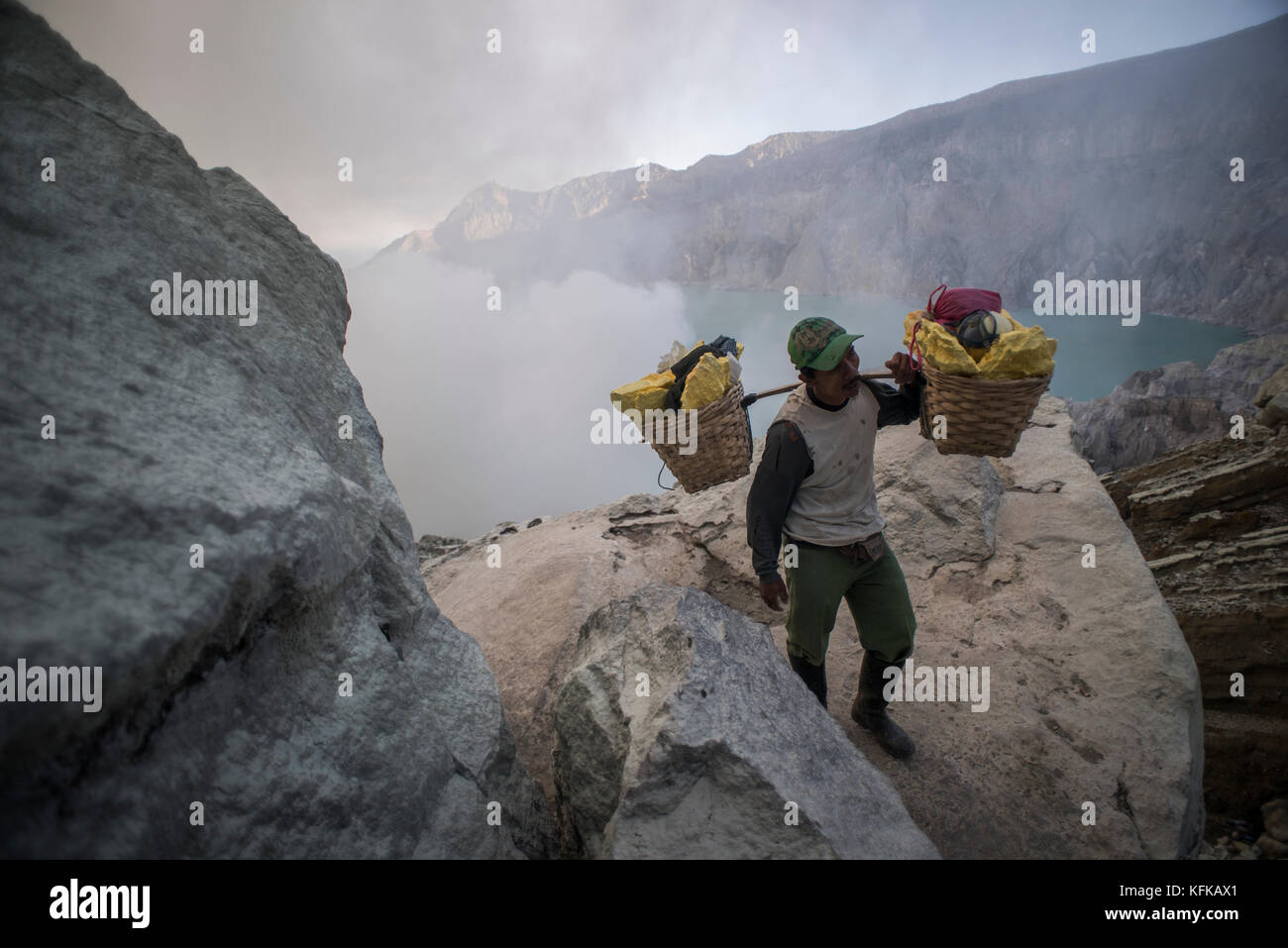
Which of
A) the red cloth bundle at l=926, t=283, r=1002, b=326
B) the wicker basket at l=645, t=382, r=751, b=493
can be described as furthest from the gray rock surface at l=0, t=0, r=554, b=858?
the red cloth bundle at l=926, t=283, r=1002, b=326

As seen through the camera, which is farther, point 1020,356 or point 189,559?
point 1020,356

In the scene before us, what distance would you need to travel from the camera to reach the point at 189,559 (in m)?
1.44

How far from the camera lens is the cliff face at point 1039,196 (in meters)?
30.3

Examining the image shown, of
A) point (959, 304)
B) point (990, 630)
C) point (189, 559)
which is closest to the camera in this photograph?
point (189, 559)

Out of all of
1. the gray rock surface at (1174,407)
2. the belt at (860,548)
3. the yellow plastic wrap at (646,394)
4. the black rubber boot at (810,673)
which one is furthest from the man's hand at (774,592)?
the gray rock surface at (1174,407)

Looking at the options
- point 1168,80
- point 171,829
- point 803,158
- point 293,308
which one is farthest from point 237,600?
point 803,158

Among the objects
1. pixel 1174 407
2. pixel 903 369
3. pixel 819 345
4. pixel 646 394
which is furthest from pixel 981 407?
pixel 1174 407

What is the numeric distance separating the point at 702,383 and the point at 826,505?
0.85 metres

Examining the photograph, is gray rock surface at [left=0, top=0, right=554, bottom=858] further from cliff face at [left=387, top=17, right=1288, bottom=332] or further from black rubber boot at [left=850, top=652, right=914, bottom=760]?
cliff face at [left=387, top=17, right=1288, bottom=332]

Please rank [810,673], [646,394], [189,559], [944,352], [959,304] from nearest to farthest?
[189,559], [944,352], [959,304], [646,394], [810,673]

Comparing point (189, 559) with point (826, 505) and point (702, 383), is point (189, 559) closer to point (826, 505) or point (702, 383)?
point (702, 383)

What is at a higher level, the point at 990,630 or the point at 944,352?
the point at 944,352

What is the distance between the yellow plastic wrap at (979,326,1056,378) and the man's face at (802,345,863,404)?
518 mm

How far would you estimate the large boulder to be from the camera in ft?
9.31
